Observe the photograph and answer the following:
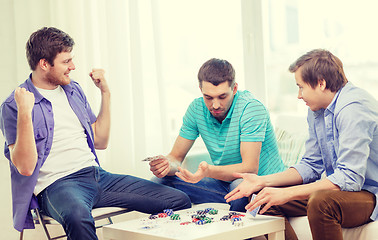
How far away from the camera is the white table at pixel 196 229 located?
205 cm

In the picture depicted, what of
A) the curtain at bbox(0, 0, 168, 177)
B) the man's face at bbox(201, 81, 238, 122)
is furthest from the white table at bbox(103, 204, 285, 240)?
the curtain at bbox(0, 0, 168, 177)

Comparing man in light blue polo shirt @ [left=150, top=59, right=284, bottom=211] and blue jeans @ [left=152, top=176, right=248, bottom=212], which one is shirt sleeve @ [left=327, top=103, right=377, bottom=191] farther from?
blue jeans @ [left=152, top=176, right=248, bottom=212]

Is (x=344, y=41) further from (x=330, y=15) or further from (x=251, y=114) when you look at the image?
(x=251, y=114)

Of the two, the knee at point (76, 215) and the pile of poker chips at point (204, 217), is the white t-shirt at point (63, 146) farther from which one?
the pile of poker chips at point (204, 217)

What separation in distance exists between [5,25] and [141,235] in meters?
2.54

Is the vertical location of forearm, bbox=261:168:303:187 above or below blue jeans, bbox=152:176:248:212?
above

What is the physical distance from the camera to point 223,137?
2844mm

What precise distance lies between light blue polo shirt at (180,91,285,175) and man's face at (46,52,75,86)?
2.29 ft

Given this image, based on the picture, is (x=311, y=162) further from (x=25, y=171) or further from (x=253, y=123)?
(x=25, y=171)

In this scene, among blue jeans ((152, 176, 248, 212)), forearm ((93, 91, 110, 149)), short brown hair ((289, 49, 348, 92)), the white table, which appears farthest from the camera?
forearm ((93, 91, 110, 149))

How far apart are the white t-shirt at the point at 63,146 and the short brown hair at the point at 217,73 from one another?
0.68m

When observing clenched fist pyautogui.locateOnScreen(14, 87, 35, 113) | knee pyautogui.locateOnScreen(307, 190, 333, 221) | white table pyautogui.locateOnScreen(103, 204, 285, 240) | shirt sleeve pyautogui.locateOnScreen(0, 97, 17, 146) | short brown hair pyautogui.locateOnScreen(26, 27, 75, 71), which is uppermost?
short brown hair pyautogui.locateOnScreen(26, 27, 75, 71)

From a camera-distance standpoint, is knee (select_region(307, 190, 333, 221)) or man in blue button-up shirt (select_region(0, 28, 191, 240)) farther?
man in blue button-up shirt (select_region(0, 28, 191, 240))

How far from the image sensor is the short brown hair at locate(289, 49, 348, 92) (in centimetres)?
230
